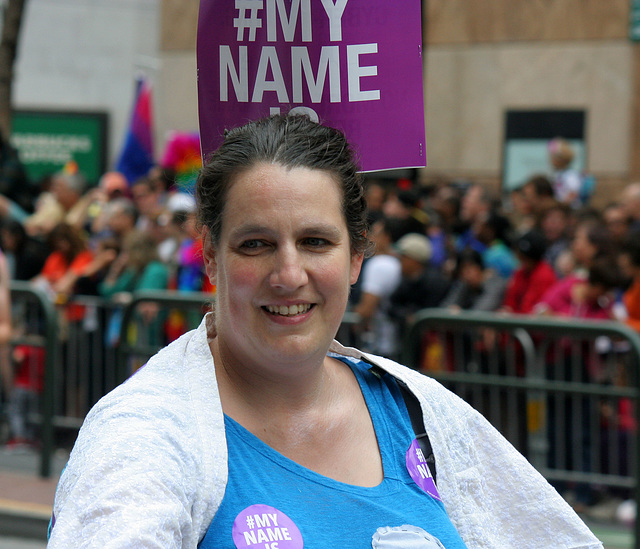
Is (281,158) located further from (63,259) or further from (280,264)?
(63,259)

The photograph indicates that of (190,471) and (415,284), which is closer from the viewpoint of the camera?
(190,471)

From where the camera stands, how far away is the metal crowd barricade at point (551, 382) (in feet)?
18.8

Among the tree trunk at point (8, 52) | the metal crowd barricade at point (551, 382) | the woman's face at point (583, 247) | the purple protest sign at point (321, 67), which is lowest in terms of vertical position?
the metal crowd barricade at point (551, 382)

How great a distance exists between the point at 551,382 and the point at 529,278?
4.02 feet

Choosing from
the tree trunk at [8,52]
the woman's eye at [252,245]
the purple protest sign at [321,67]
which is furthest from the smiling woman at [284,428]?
the tree trunk at [8,52]

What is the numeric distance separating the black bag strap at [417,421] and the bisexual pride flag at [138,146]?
41.0 ft

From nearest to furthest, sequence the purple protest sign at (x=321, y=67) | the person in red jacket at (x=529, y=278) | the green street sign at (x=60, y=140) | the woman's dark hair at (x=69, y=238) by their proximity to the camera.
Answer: the purple protest sign at (x=321, y=67), the person in red jacket at (x=529, y=278), the woman's dark hair at (x=69, y=238), the green street sign at (x=60, y=140)

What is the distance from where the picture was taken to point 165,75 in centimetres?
1783

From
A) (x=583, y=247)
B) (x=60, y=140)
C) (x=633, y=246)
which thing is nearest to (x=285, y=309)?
(x=633, y=246)

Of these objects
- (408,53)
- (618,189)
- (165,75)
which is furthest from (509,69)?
(408,53)

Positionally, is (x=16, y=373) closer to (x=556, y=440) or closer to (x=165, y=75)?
(x=556, y=440)

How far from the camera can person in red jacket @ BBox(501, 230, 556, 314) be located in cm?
686

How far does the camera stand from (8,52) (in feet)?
29.3

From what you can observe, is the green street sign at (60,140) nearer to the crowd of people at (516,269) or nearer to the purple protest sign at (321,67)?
the crowd of people at (516,269)
